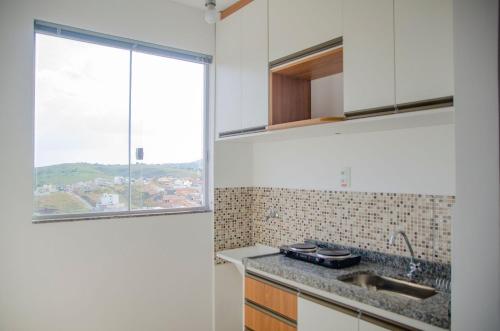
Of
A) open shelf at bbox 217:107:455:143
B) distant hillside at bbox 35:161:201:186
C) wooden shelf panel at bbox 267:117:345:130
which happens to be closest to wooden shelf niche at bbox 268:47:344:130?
wooden shelf panel at bbox 267:117:345:130

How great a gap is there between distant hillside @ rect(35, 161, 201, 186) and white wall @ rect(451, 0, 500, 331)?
7.72 feet

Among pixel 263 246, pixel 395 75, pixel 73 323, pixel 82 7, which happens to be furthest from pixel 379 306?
pixel 82 7

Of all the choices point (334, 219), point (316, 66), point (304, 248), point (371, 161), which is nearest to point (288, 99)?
point (316, 66)

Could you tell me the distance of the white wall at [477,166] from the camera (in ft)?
2.98

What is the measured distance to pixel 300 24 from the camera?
2404 mm

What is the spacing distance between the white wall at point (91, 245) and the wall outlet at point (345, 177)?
121 cm

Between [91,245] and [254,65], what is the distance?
5.78 ft

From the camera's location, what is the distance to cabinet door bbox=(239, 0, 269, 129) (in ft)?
8.82

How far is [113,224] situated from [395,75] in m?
2.12

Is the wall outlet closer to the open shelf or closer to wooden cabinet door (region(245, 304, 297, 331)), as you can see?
the open shelf

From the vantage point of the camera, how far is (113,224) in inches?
106

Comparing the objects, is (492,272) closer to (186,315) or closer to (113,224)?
(113,224)

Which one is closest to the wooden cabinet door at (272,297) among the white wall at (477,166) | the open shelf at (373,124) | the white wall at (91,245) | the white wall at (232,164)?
the white wall at (91,245)

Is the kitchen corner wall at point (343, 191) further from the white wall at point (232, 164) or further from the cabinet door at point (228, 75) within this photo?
the cabinet door at point (228, 75)
